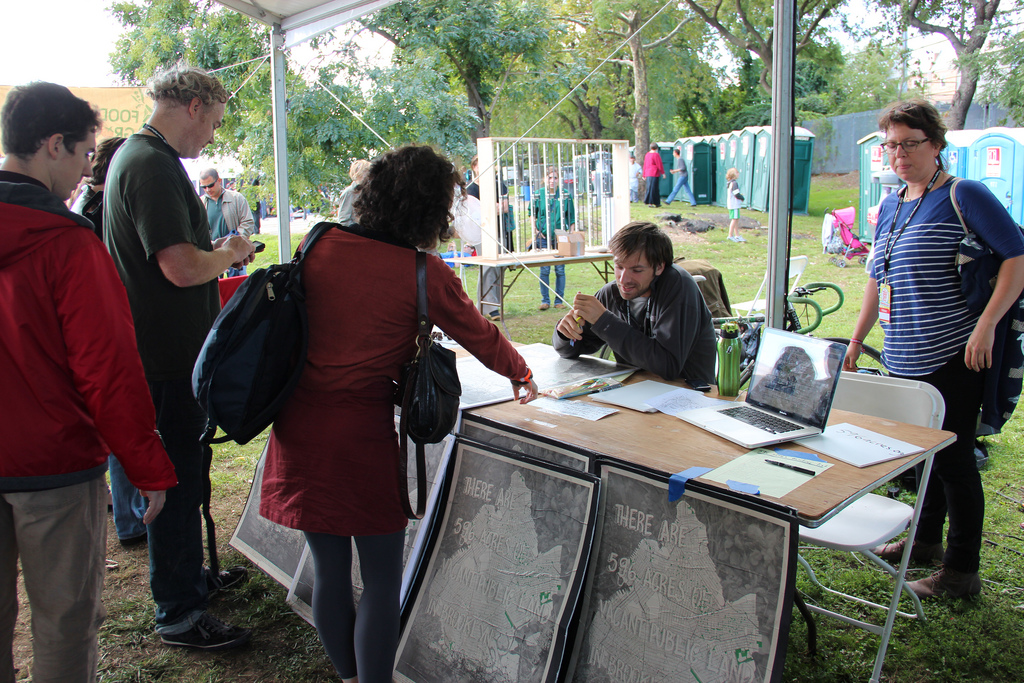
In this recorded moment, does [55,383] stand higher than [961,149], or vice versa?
[961,149]

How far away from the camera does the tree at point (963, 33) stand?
12438 millimetres

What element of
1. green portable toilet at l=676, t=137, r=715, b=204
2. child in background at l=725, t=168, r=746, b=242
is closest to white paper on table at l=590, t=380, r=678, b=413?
child in background at l=725, t=168, r=746, b=242

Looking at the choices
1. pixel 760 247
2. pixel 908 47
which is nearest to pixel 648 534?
pixel 760 247

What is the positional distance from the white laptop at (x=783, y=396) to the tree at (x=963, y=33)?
1310 centimetres

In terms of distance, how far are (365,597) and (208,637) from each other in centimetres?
98

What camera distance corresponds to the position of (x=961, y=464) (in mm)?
2336

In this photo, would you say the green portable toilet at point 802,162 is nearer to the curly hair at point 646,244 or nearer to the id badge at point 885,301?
the id badge at point 885,301

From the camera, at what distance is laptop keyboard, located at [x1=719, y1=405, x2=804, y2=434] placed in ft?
6.38

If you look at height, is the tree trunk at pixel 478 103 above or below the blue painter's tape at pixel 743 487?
above

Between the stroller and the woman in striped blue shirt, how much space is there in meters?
8.13

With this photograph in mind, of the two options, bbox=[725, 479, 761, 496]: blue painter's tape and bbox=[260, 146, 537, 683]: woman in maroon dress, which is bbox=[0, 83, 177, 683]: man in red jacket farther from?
bbox=[725, 479, 761, 496]: blue painter's tape

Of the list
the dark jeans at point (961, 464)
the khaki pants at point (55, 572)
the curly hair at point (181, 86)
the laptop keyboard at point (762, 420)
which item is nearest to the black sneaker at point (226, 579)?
the khaki pants at point (55, 572)

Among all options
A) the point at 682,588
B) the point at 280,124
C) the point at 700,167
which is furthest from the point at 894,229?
the point at 700,167

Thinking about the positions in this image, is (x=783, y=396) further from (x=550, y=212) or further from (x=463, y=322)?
(x=550, y=212)
